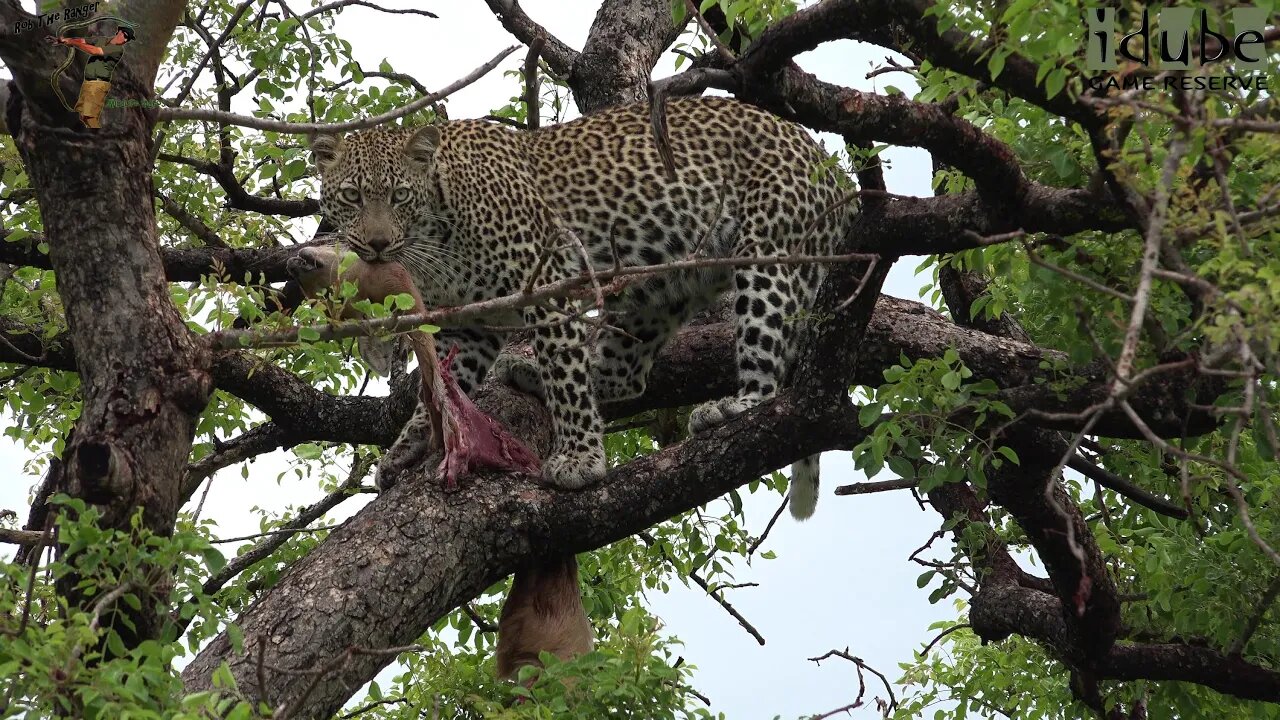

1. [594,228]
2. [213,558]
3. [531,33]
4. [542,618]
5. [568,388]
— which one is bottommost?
[213,558]

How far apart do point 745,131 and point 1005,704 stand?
11.4 feet

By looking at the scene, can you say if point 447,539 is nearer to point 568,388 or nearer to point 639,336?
point 568,388

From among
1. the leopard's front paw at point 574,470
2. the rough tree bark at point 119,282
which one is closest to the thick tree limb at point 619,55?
the leopard's front paw at point 574,470

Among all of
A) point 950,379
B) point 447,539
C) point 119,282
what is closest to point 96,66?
point 119,282

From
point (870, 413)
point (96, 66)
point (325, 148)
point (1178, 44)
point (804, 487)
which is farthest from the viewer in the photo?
point (804, 487)

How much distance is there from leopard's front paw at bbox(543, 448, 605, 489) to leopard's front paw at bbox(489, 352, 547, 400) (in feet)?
3.26

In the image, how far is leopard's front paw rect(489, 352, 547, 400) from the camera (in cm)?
770

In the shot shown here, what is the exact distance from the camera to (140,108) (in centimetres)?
520

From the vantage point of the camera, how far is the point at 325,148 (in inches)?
294

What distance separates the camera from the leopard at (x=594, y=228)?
7.07 meters

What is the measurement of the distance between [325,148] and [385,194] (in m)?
0.55

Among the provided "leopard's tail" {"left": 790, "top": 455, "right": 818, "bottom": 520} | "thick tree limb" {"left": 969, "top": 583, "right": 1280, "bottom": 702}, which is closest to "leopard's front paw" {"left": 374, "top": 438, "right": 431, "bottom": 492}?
"leopard's tail" {"left": 790, "top": 455, "right": 818, "bottom": 520}

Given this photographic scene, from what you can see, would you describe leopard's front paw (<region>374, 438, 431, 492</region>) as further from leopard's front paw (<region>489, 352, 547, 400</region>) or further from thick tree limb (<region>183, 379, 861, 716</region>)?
leopard's front paw (<region>489, 352, 547, 400</region>)

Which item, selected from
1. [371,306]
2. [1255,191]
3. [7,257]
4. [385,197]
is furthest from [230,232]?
[1255,191]
